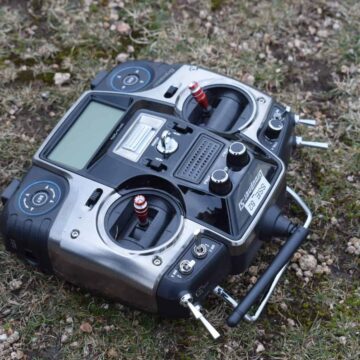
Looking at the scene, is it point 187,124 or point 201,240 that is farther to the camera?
point 187,124

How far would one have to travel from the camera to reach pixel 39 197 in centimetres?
276

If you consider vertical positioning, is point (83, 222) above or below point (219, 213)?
below

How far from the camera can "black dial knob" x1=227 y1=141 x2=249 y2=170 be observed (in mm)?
2672

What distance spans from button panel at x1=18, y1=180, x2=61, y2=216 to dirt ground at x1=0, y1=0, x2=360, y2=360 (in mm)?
401

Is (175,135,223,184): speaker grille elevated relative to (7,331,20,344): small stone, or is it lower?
elevated

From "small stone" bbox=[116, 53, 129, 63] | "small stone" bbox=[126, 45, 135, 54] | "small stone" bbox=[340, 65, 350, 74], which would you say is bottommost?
"small stone" bbox=[116, 53, 129, 63]

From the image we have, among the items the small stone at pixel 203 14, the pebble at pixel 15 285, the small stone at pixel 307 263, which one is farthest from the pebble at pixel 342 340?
the small stone at pixel 203 14

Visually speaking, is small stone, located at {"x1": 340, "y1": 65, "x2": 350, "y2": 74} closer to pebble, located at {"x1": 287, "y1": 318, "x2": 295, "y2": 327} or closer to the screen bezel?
the screen bezel

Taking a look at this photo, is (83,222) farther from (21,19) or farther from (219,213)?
(21,19)

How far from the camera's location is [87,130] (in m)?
2.93

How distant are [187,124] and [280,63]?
44.7 inches

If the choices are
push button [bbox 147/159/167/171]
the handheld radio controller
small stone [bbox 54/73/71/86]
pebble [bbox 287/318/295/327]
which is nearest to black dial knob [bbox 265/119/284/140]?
the handheld radio controller

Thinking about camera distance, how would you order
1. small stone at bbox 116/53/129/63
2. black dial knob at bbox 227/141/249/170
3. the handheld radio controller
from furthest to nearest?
1. small stone at bbox 116/53/129/63
2. black dial knob at bbox 227/141/249/170
3. the handheld radio controller

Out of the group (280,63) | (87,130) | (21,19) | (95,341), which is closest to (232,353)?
(95,341)
